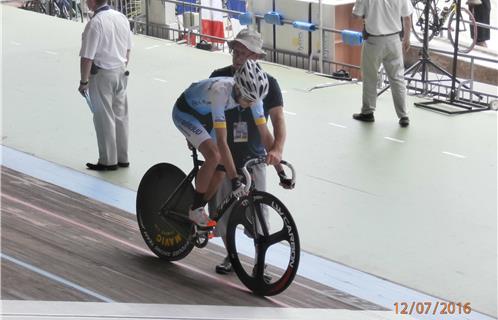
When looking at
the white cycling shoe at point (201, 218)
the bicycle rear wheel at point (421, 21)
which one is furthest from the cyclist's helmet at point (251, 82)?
the bicycle rear wheel at point (421, 21)

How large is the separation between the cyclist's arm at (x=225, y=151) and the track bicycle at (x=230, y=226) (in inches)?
3.4

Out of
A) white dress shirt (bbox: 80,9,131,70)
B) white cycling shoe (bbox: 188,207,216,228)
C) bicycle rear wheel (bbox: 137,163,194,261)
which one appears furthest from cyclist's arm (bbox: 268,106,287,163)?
white dress shirt (bbox: 80,9,131,70)

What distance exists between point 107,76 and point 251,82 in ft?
11.7

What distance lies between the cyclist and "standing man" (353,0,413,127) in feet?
17.1

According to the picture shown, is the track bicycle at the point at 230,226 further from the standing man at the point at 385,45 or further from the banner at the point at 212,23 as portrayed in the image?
the banner at the point at 212,23

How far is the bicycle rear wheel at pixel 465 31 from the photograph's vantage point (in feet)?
53.8

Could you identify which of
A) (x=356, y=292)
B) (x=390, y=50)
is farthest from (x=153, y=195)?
(x=390, y=50)

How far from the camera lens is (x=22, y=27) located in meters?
17.1

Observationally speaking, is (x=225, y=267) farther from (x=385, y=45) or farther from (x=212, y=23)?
(x=212, y=23)

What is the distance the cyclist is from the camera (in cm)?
627

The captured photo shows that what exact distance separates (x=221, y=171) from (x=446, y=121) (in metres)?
5.73

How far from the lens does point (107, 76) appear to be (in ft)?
31.3

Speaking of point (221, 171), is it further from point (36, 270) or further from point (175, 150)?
point (175, 150)
